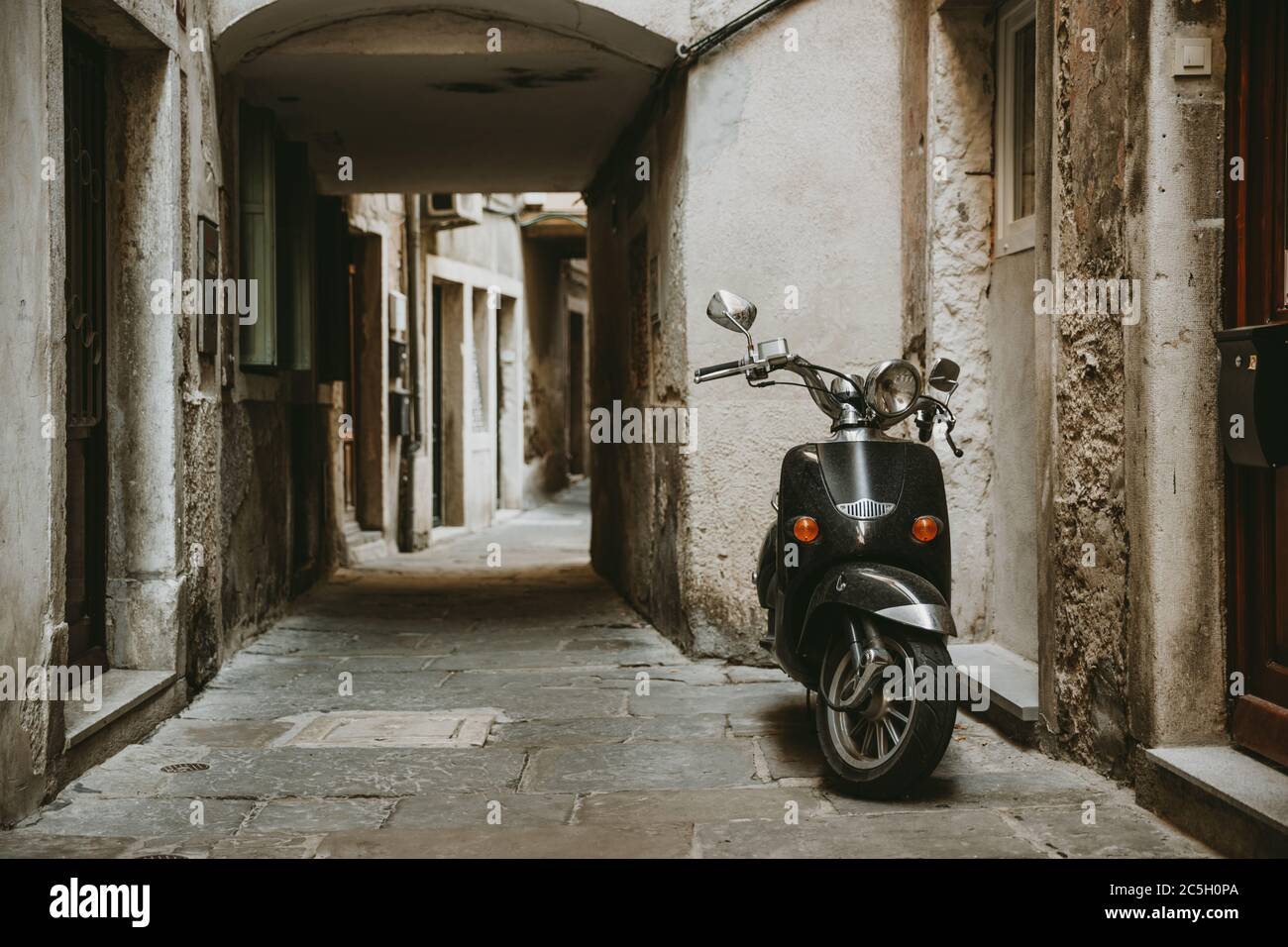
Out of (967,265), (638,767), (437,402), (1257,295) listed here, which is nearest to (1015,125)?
(967,265)

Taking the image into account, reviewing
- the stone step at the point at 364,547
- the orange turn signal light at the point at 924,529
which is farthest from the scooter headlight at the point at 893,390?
the stone step at the point at 364,547

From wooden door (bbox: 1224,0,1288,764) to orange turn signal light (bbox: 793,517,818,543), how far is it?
3.85ft

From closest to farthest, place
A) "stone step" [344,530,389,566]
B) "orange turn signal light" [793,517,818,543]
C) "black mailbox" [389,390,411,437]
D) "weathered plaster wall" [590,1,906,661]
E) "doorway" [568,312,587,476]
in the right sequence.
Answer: "orange turn signal light" [793,517,818,543] → "weathered plaster wall" [590,1,906,661] → "stone step" [344,530,389,566] → "black mailbox" [389,390,411,437] → "doorway" [568,312,587,476]

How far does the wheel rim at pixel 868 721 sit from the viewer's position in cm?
379

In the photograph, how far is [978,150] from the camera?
221 inches

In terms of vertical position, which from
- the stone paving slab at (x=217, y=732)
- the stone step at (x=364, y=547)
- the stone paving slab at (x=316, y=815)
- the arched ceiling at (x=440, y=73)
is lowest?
the stone paving slab at (x=217, y=732)

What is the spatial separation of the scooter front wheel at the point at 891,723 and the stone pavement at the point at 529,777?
0.34 ft

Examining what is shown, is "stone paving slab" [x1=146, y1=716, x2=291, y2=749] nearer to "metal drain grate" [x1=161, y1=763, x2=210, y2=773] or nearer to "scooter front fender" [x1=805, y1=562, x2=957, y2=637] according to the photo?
"metal drain grate" [x1=161, y1=763, x2=210, y2=773]

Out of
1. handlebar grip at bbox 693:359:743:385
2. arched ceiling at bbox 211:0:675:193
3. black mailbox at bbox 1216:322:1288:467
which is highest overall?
arched ceiling at bbox 211:0:675:193

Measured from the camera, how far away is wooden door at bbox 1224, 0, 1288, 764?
349cm

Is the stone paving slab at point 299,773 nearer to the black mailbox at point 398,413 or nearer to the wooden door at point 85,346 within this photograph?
the wooden door at point 85,346

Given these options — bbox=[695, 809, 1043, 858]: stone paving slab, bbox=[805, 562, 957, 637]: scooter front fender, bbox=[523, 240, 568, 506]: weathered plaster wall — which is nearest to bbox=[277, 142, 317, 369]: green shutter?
bbox=[805, 562, 957, 637]: scooter front fender

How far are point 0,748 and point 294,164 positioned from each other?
5.21 m

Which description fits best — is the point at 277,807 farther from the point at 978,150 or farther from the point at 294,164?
the point at 294,164
